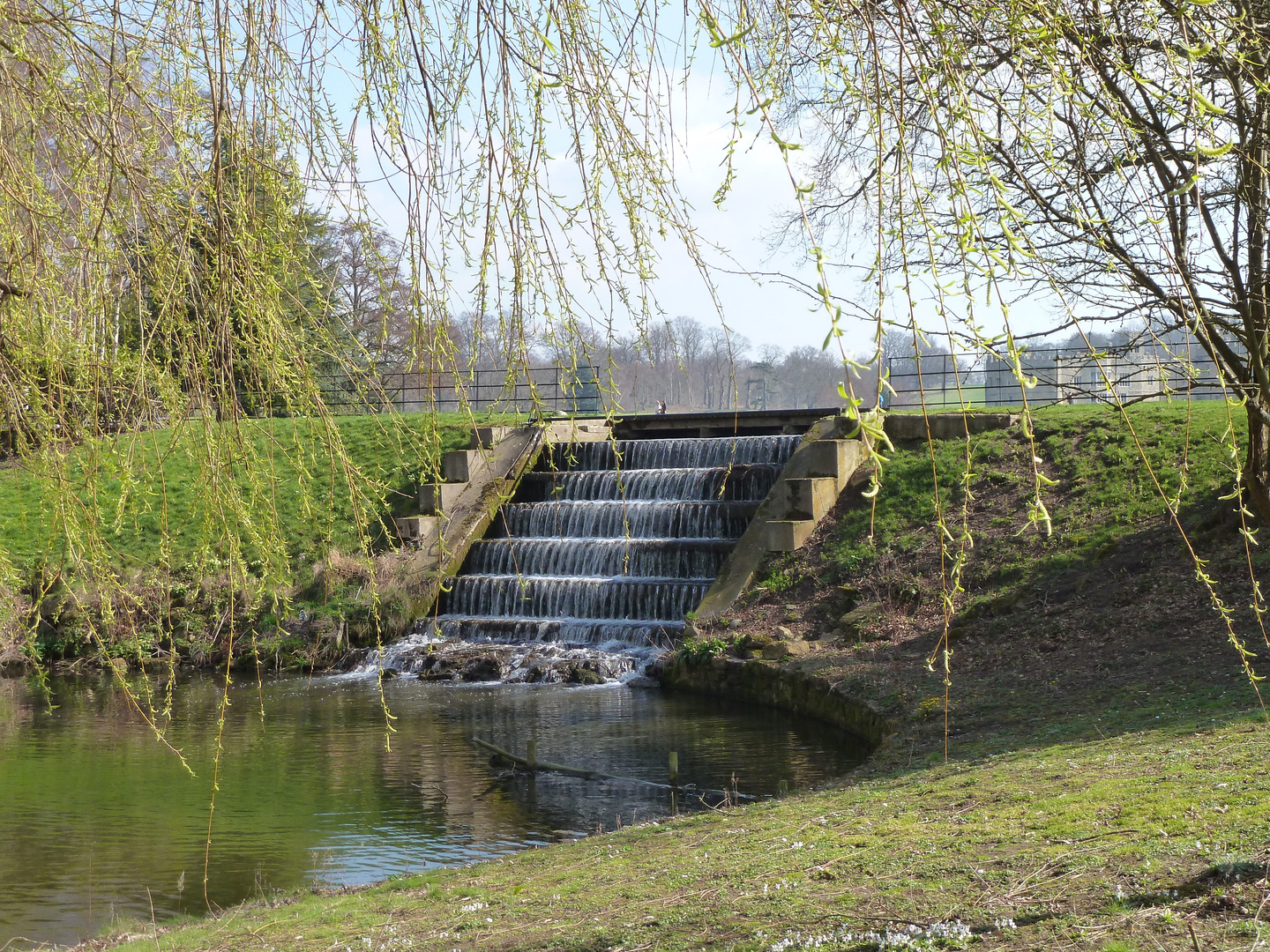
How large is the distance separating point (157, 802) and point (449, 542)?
815 cm

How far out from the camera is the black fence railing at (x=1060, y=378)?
2.08 metres

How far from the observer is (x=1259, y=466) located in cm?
812

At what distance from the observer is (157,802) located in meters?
8.81

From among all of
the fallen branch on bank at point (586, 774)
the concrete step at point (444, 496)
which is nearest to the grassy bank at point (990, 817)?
the fallen branch on bank at point (586, 774)

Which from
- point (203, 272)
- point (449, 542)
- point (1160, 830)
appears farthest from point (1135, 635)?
point (449, 542)

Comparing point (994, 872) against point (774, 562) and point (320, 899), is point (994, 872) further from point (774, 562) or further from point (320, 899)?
point (774, 562)

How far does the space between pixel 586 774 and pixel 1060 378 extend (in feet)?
17.7

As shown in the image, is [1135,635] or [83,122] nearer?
[83,122]

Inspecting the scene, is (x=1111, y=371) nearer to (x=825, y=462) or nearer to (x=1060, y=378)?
(x=1060, y=378)

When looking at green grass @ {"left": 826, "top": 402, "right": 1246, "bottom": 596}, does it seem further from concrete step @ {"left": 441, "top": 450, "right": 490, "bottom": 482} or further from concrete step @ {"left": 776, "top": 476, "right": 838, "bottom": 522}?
concrete step @ {"left": 441, "top": 450, "right": 490, "bottom": 482}

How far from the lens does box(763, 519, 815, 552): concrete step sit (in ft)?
47.1

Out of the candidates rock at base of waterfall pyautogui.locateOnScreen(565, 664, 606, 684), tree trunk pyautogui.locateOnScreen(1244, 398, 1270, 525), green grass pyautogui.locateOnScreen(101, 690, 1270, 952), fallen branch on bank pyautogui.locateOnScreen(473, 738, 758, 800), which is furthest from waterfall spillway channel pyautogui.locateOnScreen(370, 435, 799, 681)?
green grass pyautogui.locateOnScreen(101, 690, 1270, 952)

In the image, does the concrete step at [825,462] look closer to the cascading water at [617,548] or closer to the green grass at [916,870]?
the cascading water at [617,548]

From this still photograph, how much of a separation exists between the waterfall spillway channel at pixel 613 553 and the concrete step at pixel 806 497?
764 mm
